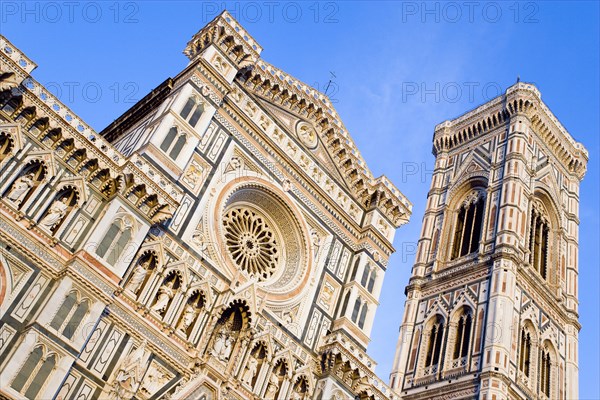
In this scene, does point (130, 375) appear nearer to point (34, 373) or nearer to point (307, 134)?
point (34, 373)

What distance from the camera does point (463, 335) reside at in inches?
1008

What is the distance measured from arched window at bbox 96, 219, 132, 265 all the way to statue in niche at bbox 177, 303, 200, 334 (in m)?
1.96

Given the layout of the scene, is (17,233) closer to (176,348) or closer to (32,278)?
(32,278)

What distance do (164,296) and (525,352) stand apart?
51.2 feet

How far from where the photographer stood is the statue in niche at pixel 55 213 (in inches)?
534

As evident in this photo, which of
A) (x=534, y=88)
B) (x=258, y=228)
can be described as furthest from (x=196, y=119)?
(x=534, y=88)

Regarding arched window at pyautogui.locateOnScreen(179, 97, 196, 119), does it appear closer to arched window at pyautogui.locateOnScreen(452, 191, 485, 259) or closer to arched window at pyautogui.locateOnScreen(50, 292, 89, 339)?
arched window at pyautogui.locateOnScreen(50, 292, 89, 339)

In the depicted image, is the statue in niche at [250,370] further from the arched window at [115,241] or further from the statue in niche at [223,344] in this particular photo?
the arched window at [115,241]

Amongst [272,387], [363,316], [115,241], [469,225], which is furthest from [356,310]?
[469,225]

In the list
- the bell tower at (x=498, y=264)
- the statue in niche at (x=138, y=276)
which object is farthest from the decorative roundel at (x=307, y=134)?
the bell tower at (x=498, y=264)

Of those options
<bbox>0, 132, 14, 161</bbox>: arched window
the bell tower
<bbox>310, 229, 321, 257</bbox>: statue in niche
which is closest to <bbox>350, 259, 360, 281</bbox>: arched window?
<bbox>310, 229, 321, 257</bbox>: statue in niche

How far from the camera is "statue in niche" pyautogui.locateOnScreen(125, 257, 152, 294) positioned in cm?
1434

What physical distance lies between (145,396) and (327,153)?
32.0 ft

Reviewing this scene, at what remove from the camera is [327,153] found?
2106 cm
